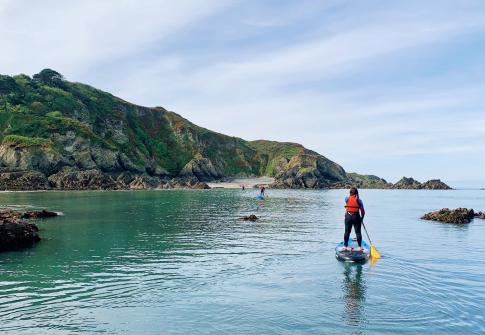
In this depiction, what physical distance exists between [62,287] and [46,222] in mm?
30097

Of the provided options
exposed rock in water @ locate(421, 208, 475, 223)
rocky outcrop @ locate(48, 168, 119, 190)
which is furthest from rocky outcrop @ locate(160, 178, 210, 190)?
exposed rock in water @ locate(421, 208, 475, 223)

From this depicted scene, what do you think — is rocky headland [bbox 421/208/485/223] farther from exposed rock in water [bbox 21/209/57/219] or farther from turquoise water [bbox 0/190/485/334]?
exposed rock in water [bbox 21/209/57/219]

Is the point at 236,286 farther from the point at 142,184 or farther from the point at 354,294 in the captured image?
the point at 142,184

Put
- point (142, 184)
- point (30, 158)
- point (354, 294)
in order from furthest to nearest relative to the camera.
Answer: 1. point (142, 184)
2. point (30, 158)
3. point (354, 294)

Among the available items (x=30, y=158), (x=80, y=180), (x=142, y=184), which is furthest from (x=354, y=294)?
(x=142, y=184)

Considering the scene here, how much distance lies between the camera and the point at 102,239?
3328 centimetres

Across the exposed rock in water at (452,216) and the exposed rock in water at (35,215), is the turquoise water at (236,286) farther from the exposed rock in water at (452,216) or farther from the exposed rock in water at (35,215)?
the exposed rock in water at (452,216)

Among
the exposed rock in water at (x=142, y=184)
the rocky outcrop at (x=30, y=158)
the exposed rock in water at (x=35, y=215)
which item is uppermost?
the rocky outcrop at (x=30, y=158)

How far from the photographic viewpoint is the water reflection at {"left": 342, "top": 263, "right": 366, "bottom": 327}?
45.9ft

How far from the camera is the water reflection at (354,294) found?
1398 cm

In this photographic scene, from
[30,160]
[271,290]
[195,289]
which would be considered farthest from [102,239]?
[30,160]

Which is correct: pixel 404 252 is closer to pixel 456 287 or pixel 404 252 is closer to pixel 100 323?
pixel 456 287

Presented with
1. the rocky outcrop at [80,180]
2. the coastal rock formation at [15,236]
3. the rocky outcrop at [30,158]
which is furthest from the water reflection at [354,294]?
the rocky outcrop at [30,158]

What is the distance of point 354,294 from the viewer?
17.2 meters
